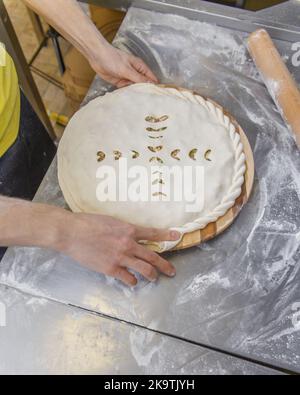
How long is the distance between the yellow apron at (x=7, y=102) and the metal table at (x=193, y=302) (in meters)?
0.17

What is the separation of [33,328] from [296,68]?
110cm

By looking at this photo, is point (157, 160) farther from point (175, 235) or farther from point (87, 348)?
point (87, 348)

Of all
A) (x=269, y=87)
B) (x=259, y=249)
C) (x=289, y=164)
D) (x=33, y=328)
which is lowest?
(x=33, y=328)

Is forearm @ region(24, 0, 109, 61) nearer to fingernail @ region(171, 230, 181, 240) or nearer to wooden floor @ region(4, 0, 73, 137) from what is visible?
fingernail @ region(171, 230, 181, 240)

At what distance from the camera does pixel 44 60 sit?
8.38 feet

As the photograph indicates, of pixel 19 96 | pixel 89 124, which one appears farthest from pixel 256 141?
pixel 19 96

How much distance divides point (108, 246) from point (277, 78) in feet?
2.37

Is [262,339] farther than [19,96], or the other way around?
[19,96]

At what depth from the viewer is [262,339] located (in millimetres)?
932

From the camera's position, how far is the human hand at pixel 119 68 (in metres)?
1.19

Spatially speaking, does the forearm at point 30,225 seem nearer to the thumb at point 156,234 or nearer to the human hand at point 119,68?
the thumb at point 156,234

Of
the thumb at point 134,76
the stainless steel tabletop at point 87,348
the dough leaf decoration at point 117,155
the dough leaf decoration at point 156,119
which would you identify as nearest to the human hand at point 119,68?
the thumb at point 134,76

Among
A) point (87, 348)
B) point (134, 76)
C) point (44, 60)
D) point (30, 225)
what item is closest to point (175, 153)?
point (134, 76)

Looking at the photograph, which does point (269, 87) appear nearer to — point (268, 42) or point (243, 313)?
point (268, 42)
